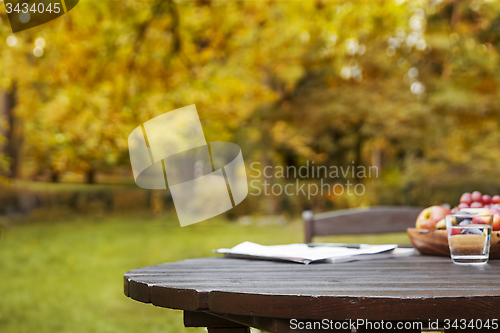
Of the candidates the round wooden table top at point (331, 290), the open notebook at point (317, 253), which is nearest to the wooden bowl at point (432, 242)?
the open notebook at point (317, 253)

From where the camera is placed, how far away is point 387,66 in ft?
29.5

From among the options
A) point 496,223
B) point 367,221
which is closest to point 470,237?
point 496,223

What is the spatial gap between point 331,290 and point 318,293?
1.3 inches

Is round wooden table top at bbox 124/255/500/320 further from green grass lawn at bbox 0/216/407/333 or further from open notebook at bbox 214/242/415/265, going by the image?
green grass lawn at bbox 0/216/407/333

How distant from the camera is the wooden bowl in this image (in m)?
1.19

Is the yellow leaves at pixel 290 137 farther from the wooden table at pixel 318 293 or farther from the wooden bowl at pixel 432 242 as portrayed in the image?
the wooden table at pixel 318 293

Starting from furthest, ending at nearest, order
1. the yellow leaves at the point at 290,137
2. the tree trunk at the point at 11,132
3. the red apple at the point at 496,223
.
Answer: the yellow leaves at the point at 290,137 < the tree trunk at the point at 11,132 < the red apple at the point at 496,223

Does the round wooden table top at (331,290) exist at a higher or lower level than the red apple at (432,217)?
lower

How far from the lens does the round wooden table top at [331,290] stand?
26.4 inches

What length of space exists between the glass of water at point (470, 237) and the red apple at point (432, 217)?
0.16 meters

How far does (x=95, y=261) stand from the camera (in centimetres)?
600

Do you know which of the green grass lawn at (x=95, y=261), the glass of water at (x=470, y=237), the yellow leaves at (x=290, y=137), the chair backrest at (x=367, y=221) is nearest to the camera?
the glass of water at (x=470, y=237)

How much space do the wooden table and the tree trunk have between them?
23.6 feet

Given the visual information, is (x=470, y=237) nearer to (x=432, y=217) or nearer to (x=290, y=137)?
(x=432, y=217)
